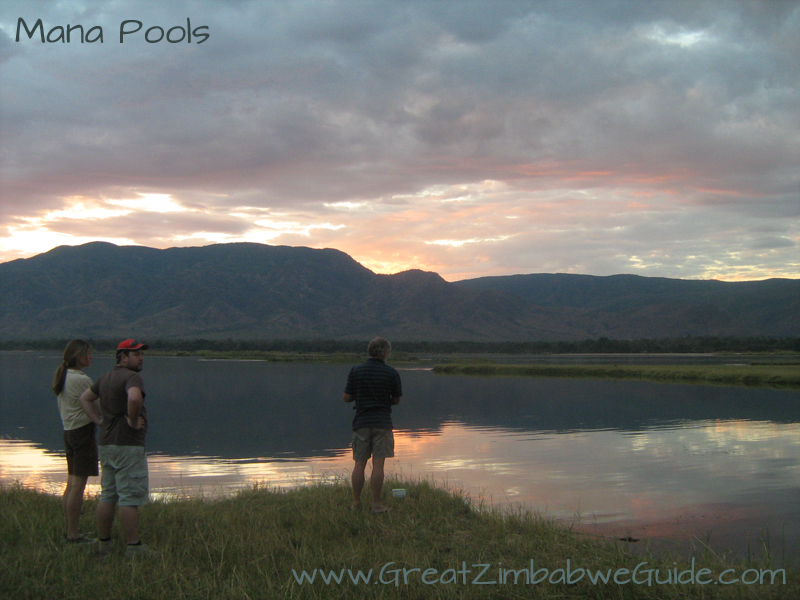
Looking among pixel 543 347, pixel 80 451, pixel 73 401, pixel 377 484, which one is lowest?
pixel 543 347

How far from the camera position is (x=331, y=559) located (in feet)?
20.6

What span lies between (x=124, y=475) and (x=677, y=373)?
43.8m

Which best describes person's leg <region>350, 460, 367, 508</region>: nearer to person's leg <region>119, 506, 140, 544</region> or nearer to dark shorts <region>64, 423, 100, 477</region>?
person's leg <region>119, 506, 140, 544</region>

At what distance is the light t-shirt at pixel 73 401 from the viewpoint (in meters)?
7.00

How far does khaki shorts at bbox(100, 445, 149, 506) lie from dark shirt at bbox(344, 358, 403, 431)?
266 cm

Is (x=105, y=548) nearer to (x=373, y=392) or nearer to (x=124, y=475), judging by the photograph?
(x=124, y=475)

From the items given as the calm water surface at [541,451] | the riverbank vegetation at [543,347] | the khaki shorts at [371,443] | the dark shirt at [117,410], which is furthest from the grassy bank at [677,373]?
the riverbank vegetation at [543,347]

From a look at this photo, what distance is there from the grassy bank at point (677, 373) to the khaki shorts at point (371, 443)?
36023 millimetres

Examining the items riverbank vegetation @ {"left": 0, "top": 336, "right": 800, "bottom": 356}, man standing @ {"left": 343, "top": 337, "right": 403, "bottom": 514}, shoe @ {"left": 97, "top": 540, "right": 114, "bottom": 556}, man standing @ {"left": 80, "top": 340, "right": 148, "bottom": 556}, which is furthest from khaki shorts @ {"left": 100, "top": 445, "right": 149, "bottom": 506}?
riverbank vegetation @ {"left": 0, "top": 336, "right": 800, "bottom": 356}

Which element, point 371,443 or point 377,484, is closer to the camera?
point 377,484

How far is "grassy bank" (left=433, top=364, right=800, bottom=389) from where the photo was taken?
39906 mm

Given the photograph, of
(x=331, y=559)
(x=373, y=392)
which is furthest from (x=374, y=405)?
(x=331, y=559)

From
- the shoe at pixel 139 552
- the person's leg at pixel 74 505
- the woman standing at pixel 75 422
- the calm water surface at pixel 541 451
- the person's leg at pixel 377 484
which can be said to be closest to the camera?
the shoe at pixel 139 552

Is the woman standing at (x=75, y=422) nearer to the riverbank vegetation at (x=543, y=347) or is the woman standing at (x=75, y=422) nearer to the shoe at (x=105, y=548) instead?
the shoe at (x=105, y=548)
